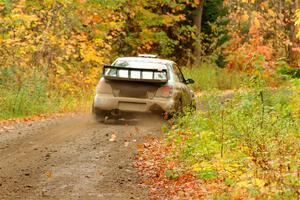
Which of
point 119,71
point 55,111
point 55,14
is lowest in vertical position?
point 55,111

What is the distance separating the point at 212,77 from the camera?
3164 cm

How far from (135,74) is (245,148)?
581 centimetres

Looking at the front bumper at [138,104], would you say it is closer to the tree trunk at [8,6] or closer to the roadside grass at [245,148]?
the roadside grass at [245,148]

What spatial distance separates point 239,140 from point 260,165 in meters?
2.43

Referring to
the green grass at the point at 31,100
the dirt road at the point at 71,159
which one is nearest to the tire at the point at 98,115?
the dirt road at the point at 71,159

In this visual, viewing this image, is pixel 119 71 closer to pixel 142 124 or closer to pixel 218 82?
pixel 142 124

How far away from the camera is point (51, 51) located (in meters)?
23.7

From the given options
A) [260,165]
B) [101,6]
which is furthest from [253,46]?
[260,165]

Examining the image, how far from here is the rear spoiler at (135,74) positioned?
14867 millimetres

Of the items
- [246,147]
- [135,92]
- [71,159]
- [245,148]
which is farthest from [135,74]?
[245,148]

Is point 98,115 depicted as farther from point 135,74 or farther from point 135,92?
point 135,74

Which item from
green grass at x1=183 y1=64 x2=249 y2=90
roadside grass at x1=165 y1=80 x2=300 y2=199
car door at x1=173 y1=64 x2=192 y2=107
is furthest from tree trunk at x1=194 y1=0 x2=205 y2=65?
roadside grass at x1=165 y1=80 x2=300 y2=199

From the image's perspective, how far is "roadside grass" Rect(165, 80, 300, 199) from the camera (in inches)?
309

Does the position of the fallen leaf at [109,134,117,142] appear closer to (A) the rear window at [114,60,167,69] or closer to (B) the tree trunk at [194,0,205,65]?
(A) the rear window at [114,60,167,69]
